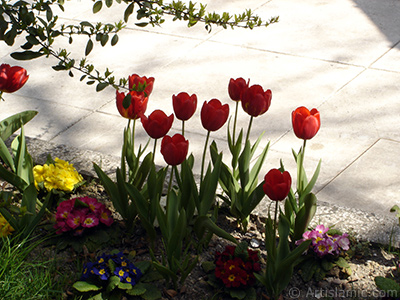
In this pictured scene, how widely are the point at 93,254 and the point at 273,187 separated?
3.27 ft

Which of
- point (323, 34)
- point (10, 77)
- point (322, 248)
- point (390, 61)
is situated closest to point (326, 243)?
point (322, 248)

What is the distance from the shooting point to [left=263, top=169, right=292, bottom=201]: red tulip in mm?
2230

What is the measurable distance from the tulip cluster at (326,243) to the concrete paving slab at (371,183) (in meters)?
0.87

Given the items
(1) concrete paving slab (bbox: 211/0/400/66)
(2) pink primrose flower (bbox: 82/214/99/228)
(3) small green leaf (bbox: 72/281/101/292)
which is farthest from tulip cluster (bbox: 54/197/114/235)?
(1) concrete paving slab (bbox: 211/0/400/66)

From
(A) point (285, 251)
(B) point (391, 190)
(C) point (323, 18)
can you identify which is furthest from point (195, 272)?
(C) point (323, 18)

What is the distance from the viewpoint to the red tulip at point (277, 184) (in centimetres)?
223

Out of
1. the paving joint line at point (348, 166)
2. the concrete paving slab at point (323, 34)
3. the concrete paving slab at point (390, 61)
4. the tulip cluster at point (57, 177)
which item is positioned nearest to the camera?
the tulip cluster at point (57, 177)

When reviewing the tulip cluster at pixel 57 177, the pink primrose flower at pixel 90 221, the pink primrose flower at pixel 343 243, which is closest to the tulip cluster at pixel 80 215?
the pink primrose flower at pixel 90 221

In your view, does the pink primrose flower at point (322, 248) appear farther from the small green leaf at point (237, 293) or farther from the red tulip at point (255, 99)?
the red tulip at point (255, 99)

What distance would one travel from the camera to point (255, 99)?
2.66 meters

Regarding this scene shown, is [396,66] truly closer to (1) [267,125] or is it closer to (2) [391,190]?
(1) [267,125]

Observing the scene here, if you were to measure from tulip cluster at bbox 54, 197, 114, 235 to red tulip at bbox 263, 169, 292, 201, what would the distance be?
96 centimetres

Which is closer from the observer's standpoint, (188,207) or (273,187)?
(273,187)

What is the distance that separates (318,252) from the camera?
2.67m
